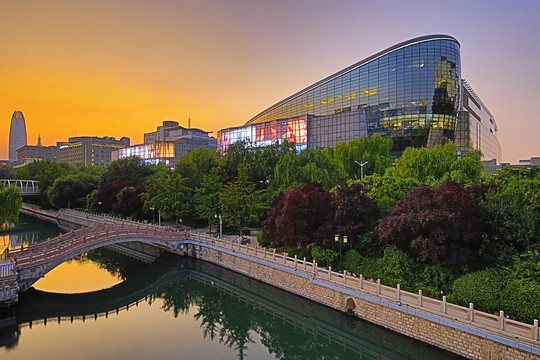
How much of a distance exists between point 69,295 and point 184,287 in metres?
7.04

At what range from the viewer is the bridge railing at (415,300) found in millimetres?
11805

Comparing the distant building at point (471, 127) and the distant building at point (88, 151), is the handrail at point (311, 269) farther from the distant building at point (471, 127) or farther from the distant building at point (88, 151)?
the distant building at point (88, 151)

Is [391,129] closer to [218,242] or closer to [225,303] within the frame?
[218,242]

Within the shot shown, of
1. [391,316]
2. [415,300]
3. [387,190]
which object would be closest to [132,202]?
[387,190]

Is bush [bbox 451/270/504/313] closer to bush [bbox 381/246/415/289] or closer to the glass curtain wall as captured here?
bush [bbox 381/246/415/289]

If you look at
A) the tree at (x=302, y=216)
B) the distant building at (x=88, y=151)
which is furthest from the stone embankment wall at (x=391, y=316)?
the distant building at (x=88, y=151)

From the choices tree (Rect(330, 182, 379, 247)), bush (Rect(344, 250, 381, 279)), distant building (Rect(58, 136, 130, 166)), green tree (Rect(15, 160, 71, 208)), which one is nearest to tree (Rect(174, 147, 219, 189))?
tree (Rect(330, 182, 379, 247))

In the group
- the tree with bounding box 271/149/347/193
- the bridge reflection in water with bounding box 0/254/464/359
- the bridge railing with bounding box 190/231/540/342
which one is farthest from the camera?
the tree with bounding box 271/149/347/193

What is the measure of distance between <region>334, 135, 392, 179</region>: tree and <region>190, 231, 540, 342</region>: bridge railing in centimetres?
2081

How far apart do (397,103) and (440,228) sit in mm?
52372

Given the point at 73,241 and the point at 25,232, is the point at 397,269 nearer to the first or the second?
the point at 73,241

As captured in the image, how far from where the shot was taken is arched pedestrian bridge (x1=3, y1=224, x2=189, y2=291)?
19.9 metres

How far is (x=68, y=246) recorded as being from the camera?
22266 mm

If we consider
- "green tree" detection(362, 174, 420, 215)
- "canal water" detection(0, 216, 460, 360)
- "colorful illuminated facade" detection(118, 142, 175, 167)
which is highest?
"colorful illuminated facade" detection(118, 142, 175, 167)
